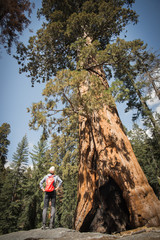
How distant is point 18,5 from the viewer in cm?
376

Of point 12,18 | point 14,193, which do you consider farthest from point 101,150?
point 14,193

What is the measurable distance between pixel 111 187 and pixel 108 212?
0.69 metres

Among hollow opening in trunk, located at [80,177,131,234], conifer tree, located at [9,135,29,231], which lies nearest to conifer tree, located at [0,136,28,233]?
conifer tree, located at [9,135,29,231]

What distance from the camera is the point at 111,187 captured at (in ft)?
12.9

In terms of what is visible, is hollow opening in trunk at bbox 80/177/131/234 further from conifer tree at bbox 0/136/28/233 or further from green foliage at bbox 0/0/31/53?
conifer tree at bbox 0/136/28/233

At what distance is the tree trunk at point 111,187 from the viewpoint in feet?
10.8

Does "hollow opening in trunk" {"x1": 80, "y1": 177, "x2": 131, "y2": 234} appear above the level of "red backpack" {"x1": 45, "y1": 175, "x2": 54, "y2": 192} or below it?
below

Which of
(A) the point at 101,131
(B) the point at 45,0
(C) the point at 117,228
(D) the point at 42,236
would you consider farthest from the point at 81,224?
(B) the point at 45,0

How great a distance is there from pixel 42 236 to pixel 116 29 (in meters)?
8.91

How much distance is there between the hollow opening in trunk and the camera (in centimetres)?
357

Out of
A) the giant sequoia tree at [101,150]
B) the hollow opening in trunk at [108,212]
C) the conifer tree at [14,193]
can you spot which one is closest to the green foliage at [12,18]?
the giant sequoia tree at [101,150]

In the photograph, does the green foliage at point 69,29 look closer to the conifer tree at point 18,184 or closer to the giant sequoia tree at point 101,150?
the giant sequoia tree at point 101,150

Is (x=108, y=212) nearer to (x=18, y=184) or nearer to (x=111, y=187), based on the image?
(x=111, y=187)

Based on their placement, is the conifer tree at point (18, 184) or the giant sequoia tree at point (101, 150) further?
the conifer tree at point (18, 184)
